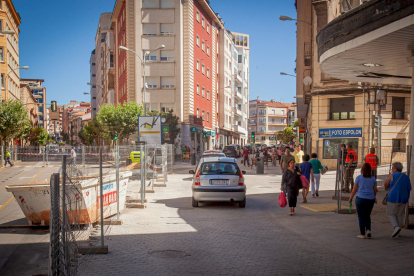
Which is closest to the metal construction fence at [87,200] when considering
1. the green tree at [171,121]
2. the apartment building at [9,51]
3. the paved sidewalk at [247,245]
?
the paved sidewalk at [247,245]

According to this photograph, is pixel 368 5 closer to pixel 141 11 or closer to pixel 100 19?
pixel 141 11

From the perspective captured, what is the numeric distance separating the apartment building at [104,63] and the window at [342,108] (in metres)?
38.9

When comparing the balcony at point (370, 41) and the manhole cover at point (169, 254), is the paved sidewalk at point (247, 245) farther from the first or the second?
the balcony at point (370, 41)

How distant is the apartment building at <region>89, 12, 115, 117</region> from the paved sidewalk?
5167 centimetres

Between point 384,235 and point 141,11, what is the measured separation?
44705 millimetres

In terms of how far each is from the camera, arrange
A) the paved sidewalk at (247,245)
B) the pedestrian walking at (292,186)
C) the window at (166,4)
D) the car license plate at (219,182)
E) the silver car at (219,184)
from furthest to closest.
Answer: the window at (166,4), the car license plate at (219,182), the silver car at (219,184), the pedestrian walking at (292,186), the paved sidewalk at (247,245)

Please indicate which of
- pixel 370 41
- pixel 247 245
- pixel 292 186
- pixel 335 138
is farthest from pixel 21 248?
pixel 335 138

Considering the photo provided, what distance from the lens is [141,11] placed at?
49062 mm

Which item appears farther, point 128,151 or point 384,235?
point 128,151

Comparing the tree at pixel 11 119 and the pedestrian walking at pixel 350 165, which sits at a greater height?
the tree at pixel 11 119

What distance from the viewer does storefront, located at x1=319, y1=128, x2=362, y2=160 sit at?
29.0 m

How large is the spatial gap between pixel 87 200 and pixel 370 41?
695cm

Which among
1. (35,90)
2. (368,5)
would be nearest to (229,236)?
(368,5)

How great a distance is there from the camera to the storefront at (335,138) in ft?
95.1
